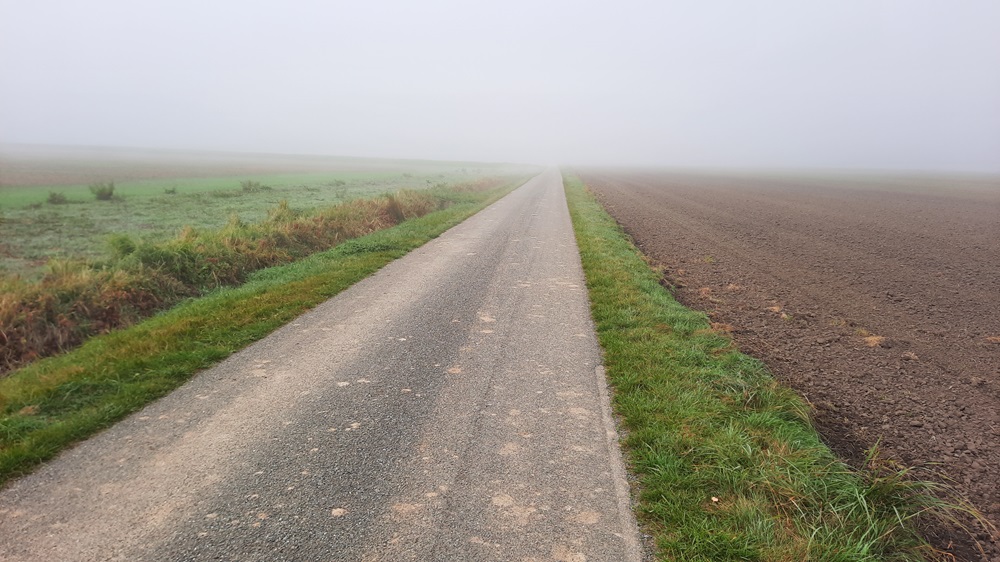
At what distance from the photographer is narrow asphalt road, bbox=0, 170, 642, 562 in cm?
319

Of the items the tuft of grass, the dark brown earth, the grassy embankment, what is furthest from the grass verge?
the tuft of grass

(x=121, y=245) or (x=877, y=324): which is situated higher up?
(x=121, y=245)

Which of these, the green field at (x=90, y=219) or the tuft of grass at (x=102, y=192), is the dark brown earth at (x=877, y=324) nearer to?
the green field at (x=90, y=219)

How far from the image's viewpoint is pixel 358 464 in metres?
4.04

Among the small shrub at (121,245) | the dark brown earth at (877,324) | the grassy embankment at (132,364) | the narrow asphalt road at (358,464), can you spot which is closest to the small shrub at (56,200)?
the small shrub at (121,245)

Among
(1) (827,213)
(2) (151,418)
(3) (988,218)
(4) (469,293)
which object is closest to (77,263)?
(2) (151,418)

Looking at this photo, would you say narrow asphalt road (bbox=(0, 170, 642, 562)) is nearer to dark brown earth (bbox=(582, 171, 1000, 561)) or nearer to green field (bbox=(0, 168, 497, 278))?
dark brown earth (bbox=(582, 171, 1000, 561))

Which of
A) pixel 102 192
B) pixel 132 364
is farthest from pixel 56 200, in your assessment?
pixel 132 364

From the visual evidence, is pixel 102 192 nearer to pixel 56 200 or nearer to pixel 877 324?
pixel 56 200

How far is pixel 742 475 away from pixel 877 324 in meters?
6.83

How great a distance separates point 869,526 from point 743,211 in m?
28.7

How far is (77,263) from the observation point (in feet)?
30.4

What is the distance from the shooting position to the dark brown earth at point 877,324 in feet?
16.3

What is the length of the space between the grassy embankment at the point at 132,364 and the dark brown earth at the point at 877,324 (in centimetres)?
746
